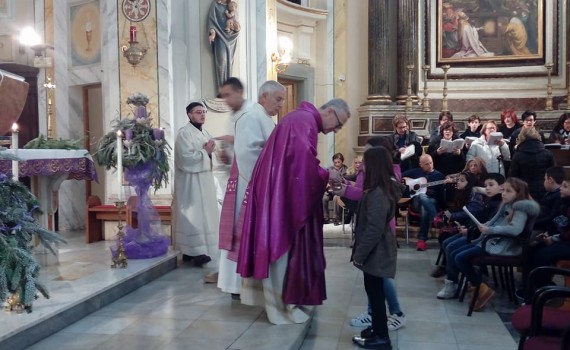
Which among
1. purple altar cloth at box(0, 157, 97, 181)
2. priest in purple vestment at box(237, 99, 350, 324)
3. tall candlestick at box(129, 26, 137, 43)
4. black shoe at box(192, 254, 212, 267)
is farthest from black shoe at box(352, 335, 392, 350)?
tall candlestick at box(129, 26, 137, 43)

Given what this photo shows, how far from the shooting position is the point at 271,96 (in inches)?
163

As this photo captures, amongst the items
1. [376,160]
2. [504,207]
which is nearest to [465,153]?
[504,207]

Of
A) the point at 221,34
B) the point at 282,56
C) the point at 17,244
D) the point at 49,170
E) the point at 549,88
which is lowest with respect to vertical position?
the point at 17,244

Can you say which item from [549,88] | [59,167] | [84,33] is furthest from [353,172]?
[59,167]

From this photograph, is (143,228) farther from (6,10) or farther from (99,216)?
(6,10)

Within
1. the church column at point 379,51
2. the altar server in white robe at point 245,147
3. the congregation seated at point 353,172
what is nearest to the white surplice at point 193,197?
the congregation seated at point 353,172

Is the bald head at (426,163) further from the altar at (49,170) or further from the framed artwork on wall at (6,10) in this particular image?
the framed artwork on wall at (6,10)

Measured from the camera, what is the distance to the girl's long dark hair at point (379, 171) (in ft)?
11.5

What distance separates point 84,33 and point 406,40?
244 inches

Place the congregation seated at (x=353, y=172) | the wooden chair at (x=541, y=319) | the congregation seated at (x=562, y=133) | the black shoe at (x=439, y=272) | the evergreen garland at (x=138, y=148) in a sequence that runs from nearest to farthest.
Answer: the wooden chair at (x=541, y=319)
the black shoe at (x=439, y=272)
the evergreen garland at (x=138, y=148)
the congregation seated at (x=353, y=172)
the congregation seated at (x=562, y=133)

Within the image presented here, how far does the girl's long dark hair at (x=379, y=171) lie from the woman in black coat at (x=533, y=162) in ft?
10.0

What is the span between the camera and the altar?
5066mm

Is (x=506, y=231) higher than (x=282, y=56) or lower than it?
lower

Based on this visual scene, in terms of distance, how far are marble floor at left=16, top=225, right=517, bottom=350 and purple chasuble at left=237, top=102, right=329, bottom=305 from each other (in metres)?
0.35
